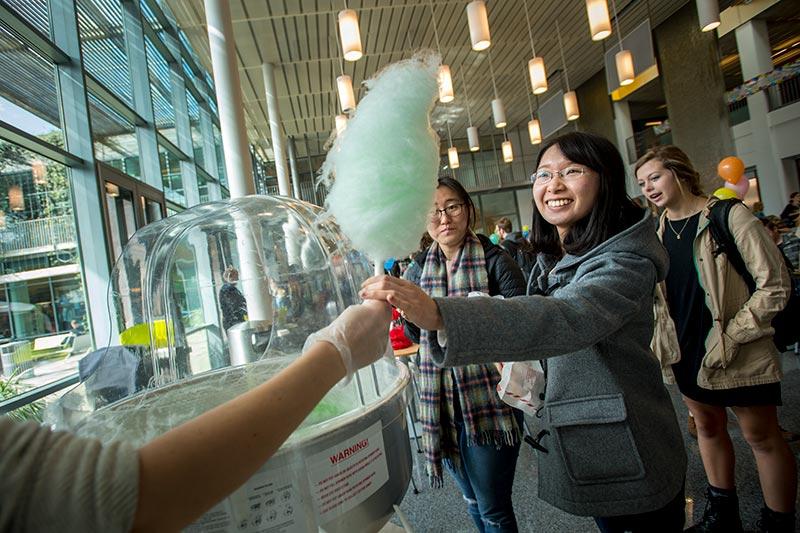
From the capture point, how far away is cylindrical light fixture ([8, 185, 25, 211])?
2992mm

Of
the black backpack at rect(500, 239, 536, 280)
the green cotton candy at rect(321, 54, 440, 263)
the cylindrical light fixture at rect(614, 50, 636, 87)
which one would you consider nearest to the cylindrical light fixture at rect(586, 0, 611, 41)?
the cylindrical light fixture at rect(614, 50, 636, 87)

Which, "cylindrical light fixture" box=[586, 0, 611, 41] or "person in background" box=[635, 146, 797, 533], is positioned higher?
"cylindrical light fixture" box=[586, 0, 611, 41]

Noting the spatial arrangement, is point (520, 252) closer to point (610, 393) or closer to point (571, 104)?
point (610, 393)

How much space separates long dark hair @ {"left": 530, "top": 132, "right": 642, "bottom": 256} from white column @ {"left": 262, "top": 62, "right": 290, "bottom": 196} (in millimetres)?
7657

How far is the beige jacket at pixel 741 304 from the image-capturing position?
5.56ft

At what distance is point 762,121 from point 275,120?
31.0 ft

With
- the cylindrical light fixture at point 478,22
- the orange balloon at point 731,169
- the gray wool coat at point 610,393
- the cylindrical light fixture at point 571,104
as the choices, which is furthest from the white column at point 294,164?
the gray wool coat at point 610,393

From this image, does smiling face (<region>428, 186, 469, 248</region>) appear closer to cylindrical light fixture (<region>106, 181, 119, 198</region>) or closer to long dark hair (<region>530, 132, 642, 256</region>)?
long dark hair (<region>530, 132, 642, 256</region>)

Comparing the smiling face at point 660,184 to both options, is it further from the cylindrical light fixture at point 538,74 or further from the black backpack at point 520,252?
the cylindrical light fixture at point 538,74

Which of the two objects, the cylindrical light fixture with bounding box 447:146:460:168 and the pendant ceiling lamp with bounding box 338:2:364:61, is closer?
the pendant ceiling lamp with bounding box 338:2:364:61

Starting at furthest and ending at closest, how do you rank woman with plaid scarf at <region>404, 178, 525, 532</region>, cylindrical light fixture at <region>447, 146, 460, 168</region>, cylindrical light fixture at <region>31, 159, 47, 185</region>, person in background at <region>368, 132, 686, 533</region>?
cylindrical light fixture at <region>447, 146, 460, 168</region> → cylindrical light fixture at <region>31, 159, 47, 185</region> → woman with plaid scarf at <region>404, 178, 525, 532</region> → person in background at <region>368, 132, 686, 533</region>

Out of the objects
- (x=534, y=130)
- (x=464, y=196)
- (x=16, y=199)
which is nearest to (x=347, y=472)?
(x=464, y=196)

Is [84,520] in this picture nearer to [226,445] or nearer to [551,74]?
[226,445]

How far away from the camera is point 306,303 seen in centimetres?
141
